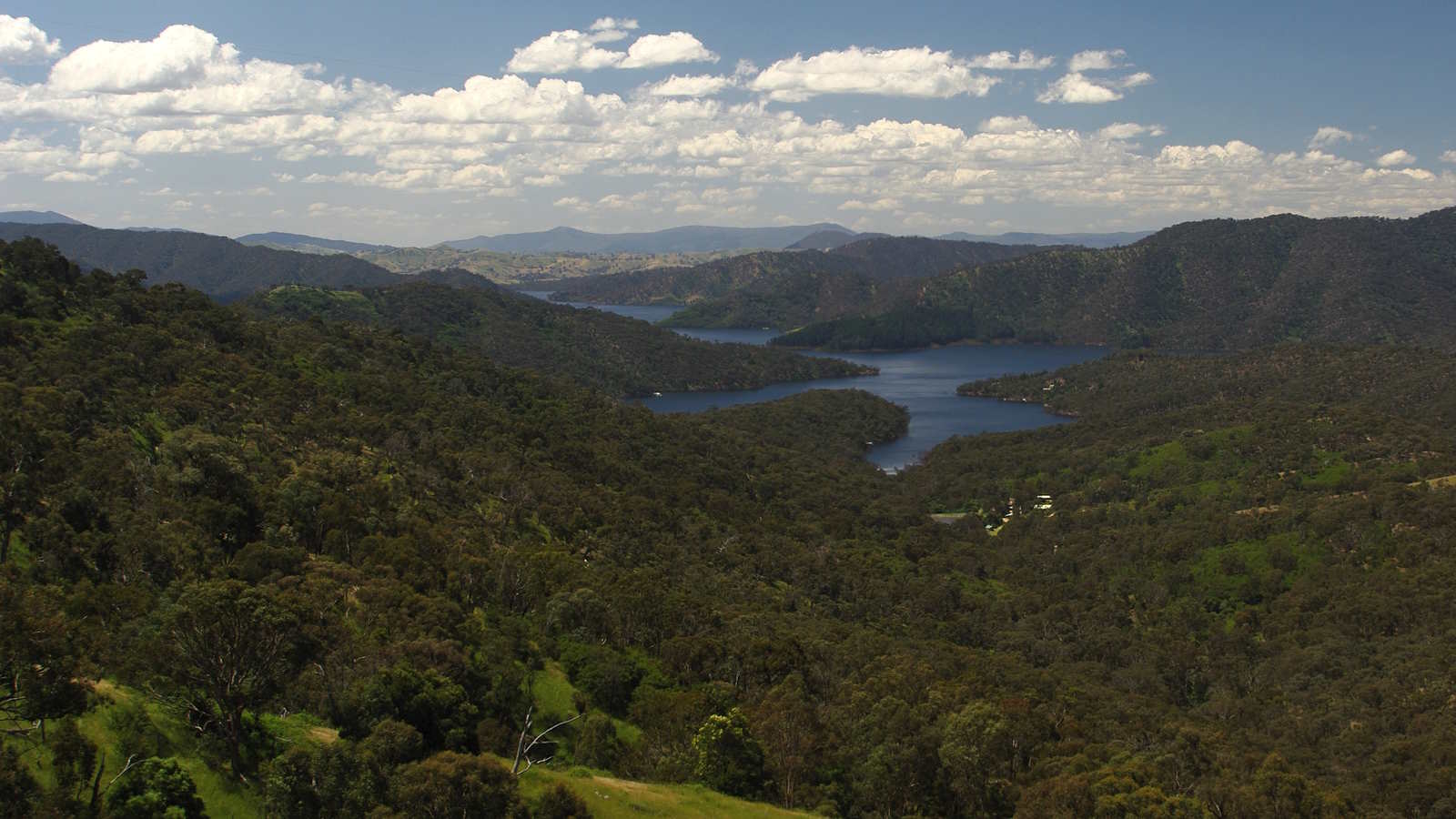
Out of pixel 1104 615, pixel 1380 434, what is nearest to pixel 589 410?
pixel 1104 615

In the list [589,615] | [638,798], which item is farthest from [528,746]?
[589,615]

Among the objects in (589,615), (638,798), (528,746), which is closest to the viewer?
(638,798)

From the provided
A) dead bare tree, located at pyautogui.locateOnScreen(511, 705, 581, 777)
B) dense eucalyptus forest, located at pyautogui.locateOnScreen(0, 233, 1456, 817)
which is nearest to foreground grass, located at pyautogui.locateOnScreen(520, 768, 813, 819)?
dense eucalyptus forest, located at pyautogui.locateOnScreen(0, 233, 1456, 817)

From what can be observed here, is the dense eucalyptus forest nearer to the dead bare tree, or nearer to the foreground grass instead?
the foreground grass

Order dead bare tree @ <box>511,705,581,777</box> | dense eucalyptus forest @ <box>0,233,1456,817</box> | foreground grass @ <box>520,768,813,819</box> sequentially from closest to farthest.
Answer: dense eucalyptus forest @ <box>0,233,1456,817</box> < foreground grass @ <box>520,768,813,819</box> < dead bare tree @ <box>511,705,581,777</box>

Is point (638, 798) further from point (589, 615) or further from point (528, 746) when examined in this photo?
point (589, 615)

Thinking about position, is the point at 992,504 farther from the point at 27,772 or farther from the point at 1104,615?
the point at 27,772

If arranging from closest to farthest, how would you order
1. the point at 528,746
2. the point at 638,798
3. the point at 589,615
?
1. the point at 638,798
2. the point at 528,746
3. the point at 589,615

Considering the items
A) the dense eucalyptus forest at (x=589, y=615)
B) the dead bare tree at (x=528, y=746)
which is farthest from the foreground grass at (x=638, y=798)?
the dead bare tree at (x=528, y=746)

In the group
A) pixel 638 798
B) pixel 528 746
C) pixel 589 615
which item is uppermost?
pixel 528 746

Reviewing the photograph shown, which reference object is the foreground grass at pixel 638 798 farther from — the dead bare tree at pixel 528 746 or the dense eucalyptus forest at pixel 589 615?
the dead bare tree at pixel 528 746
